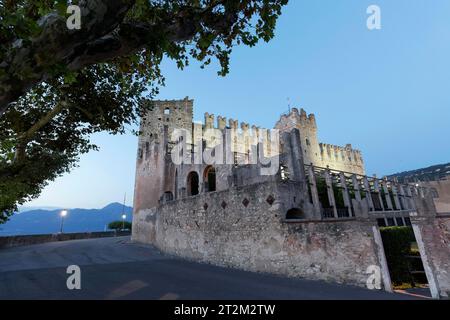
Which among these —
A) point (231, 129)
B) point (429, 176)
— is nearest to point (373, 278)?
point (231, 129)

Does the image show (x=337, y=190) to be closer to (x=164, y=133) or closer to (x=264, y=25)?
(x=264, y=25)

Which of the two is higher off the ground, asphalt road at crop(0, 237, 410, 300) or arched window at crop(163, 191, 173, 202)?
arched window at crop(163, 191, 173, 202)

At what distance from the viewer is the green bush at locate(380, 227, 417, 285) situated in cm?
788

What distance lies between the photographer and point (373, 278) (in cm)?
721

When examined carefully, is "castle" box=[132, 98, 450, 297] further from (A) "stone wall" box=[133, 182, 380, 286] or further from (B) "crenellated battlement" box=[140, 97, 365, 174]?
(B) "crenellated battlement" box=[140, 97, 365, 174]

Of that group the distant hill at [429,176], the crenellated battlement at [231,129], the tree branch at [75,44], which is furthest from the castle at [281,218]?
the crenellated battlement at [231,129]

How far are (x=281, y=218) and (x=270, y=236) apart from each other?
0.94 metres

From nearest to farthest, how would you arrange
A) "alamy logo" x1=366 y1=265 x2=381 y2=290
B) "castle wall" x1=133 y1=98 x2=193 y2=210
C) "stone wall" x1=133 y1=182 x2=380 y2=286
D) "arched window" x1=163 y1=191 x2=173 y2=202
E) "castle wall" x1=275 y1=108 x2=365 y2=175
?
"alamy logo" x1=366 y1=265 x2=381 y2=290 → "stone wall" x1=133 y1=182 x2=380 y2=286 → "arched window" x1=163 y1=191 x2=173 y2=202 → "castle wall" x1=133 y1=98 x2=193 y2=210 → "castle wall" x1=275 y1=108 x2=365 y2=175

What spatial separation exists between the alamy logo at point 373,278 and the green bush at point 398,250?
130 centimetres

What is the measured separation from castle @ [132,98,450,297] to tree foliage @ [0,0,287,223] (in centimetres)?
241

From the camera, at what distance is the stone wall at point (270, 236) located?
774 cm

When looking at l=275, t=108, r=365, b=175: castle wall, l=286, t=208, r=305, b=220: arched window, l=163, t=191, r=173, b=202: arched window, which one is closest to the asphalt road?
l=286, t=208, r=305, b=220: arched window

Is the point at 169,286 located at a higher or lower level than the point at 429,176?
lower

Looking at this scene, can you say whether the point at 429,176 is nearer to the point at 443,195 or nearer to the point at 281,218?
the point at 443,195
